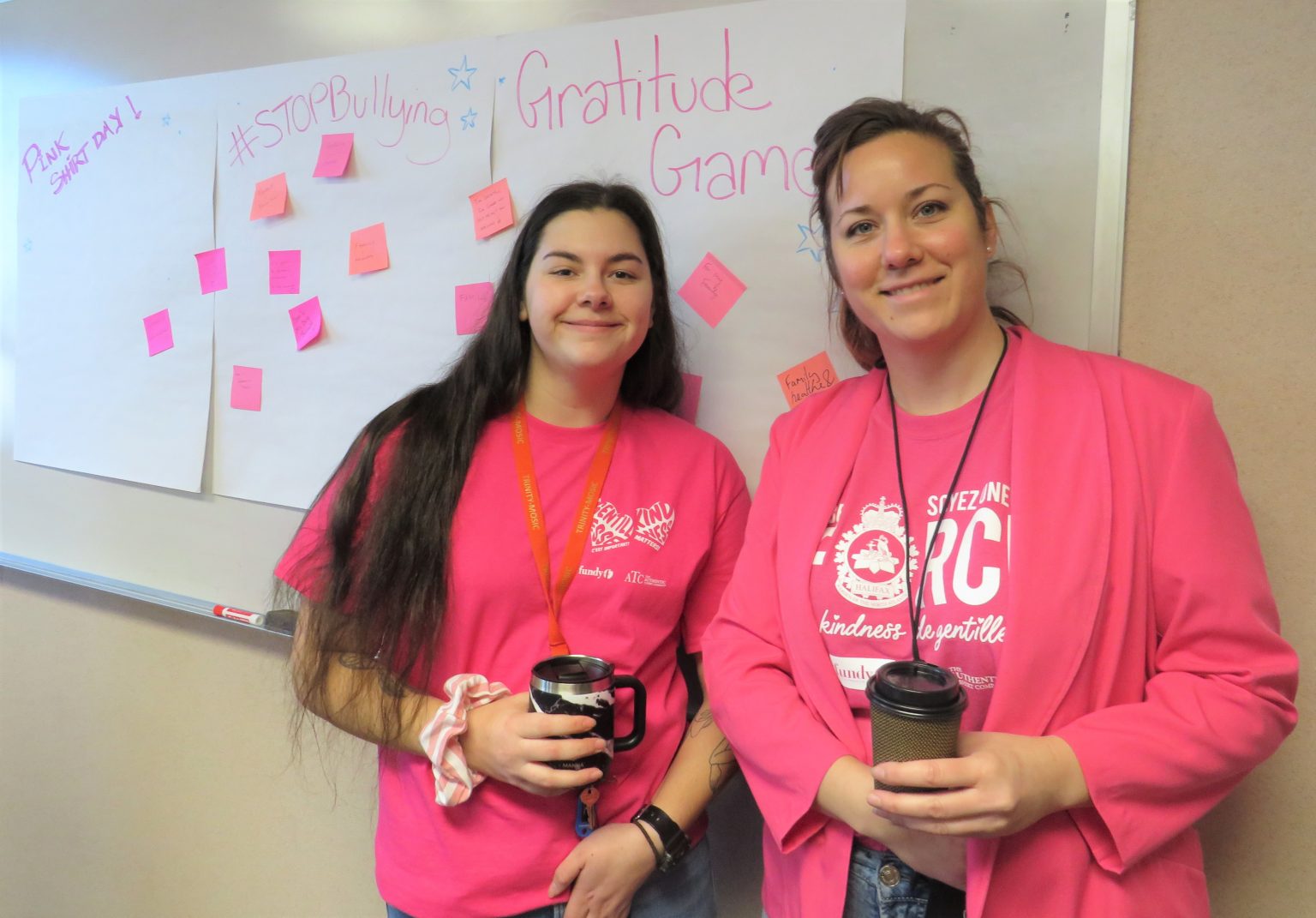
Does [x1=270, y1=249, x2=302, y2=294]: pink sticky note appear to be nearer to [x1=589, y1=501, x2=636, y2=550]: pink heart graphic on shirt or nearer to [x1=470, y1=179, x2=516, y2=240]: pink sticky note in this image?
[x1=470, y1=179, x2=516, y2=240]: pink sticky note

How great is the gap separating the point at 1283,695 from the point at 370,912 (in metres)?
1.82

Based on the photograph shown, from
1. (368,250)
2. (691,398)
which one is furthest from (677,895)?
(368,250)

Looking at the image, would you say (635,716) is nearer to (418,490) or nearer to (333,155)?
(418,490)

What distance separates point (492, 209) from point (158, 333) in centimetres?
95

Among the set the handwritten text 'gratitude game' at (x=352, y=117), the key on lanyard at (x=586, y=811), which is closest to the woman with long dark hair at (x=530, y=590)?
the key on lanyard at (x=586, y=811)

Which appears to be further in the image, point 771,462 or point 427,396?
point 427,396

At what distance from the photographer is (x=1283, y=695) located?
834 mm

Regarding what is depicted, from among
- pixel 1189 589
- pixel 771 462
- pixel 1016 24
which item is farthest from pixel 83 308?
pixel 1189 589

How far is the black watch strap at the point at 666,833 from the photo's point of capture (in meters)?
1.14

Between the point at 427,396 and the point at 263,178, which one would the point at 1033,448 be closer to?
the point at 427,396

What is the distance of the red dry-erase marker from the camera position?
1.75 m

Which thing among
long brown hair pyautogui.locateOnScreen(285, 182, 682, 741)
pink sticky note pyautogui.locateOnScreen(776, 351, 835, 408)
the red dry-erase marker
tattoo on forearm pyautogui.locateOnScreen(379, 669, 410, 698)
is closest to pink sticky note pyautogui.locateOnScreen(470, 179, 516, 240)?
long brown hair pyautogui.locateOnScreen(285, 182, 682, 741)

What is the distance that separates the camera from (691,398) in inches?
57.4

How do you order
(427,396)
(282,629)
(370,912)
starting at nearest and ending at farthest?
(427,396)
(282,629)
(370,912)
